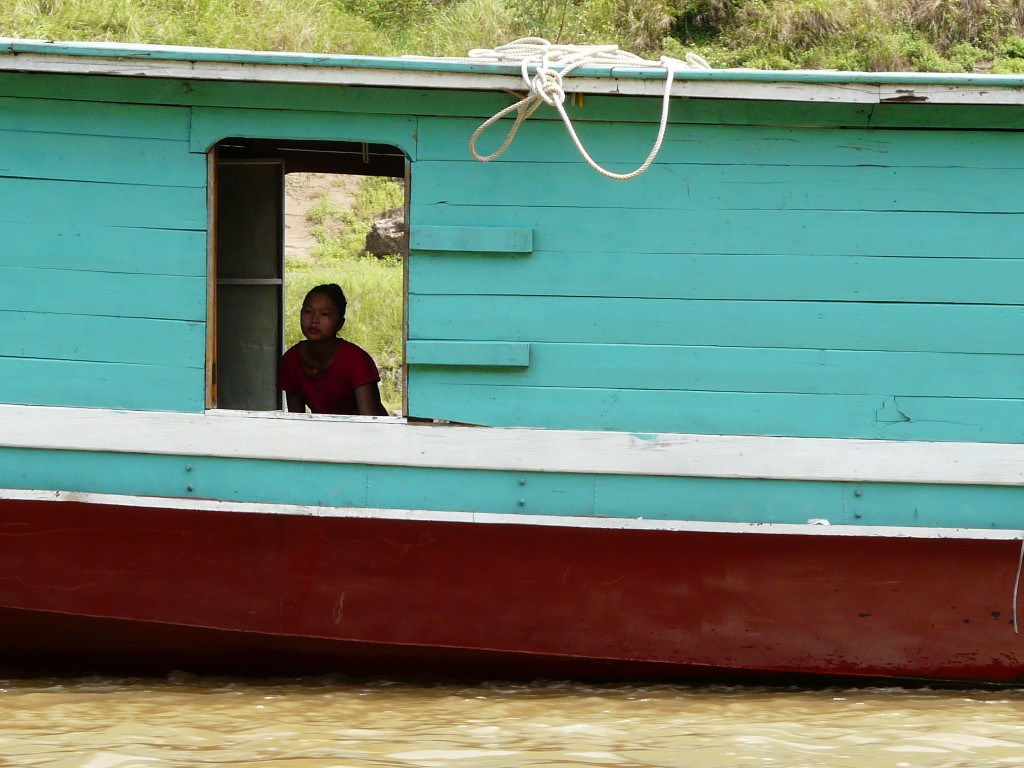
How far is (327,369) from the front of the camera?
4504 millimetres

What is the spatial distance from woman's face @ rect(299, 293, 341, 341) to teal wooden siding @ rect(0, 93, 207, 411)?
80 centimetres

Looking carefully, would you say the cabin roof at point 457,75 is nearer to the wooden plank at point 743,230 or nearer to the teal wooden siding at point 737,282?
the teal wooden siding at point 737,282

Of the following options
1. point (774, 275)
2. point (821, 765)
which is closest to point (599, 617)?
point (821, 765)

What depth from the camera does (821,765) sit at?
308 centimetres

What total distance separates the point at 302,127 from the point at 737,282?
5.26 feet

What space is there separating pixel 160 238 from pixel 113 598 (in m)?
1.28

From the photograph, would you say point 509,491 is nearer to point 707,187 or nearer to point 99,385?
point 707,187

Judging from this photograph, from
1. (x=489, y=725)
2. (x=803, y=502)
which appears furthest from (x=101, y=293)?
(x=803, y=502)

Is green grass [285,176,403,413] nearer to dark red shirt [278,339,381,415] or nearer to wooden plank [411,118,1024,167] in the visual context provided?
dark red shirt [278,339,381,415]

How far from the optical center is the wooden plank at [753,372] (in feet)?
12.1

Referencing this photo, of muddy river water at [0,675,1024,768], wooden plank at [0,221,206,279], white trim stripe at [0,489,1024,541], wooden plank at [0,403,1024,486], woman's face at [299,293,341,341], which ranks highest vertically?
wooden plank at [0,221,206,279]

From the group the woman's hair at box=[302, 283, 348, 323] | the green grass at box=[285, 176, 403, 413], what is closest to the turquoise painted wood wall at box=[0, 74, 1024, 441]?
the woman's hair at box=[302, 283, 348, 323]

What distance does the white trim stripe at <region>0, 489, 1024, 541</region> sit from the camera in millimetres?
3715

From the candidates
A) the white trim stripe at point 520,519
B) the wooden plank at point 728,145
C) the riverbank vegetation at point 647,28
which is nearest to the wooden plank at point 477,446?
the white trim stripe at point 520,519
